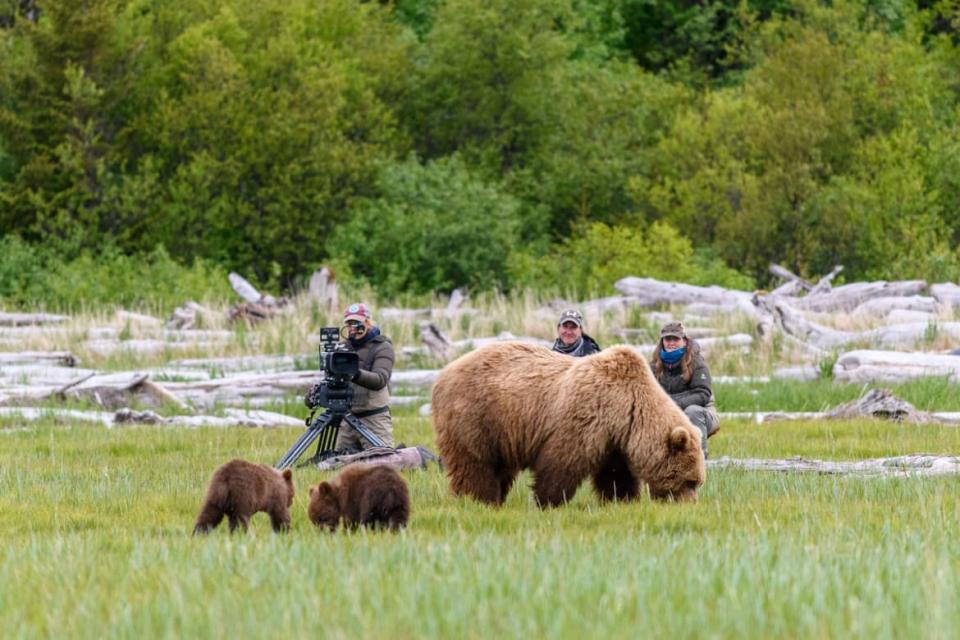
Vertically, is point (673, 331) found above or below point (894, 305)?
below

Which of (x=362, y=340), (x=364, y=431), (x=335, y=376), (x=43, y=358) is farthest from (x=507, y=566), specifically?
(x=43, y=358)

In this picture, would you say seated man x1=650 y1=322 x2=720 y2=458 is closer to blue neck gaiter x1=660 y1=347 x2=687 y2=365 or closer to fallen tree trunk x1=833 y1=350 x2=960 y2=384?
blue neck gaiter x1=660 y1=347 x2=687 y2=365

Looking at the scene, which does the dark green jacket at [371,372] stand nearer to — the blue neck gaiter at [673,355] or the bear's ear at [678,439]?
the blue neck gaiter at [673,355]

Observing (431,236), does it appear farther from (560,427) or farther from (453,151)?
(560,427)

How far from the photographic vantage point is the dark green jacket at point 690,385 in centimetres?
1292

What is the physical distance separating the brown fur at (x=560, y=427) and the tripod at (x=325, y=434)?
1.76m

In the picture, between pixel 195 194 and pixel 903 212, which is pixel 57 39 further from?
pixel 903 212

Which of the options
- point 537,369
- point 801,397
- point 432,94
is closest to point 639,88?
point 432,94

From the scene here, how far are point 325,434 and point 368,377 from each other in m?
1.01

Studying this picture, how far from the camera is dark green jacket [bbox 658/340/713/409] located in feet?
42.4

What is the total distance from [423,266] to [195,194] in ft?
23.6

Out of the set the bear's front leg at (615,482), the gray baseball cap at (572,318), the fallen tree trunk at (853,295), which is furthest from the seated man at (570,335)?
the fallen tree trunk at (853,295)

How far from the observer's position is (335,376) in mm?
12758

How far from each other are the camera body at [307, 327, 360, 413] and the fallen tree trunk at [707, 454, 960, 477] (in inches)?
122
